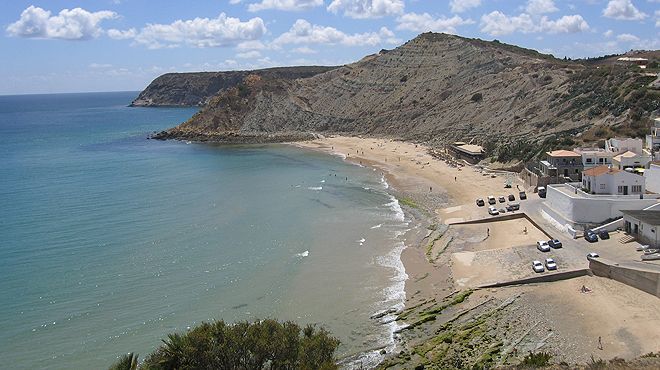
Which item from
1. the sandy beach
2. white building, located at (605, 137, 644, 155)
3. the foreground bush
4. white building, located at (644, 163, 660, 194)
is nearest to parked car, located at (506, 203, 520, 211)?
the sandy beach

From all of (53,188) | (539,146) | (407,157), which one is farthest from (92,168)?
(539,146)

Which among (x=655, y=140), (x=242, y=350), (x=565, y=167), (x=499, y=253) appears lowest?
(x=499, y=253)

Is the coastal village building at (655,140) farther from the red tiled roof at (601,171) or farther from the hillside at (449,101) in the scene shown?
the red tiled roof at (601,171)

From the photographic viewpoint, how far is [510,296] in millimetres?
28266

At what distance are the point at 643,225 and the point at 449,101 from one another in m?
65.9

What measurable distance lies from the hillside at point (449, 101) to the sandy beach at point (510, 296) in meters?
20.7

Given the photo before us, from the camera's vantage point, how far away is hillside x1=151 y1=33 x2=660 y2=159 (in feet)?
211

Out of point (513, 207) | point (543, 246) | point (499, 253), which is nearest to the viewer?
point (543, 246)

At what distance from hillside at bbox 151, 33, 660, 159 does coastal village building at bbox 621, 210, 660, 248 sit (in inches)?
991

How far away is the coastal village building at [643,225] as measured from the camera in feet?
97.7

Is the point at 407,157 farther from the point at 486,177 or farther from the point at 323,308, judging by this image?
the point at 323,308

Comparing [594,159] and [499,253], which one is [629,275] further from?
[594,159]

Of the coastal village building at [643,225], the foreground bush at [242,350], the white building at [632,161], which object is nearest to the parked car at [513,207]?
the white building at [632,161]

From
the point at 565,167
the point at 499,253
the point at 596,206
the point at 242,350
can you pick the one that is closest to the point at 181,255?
the point at 499,253
